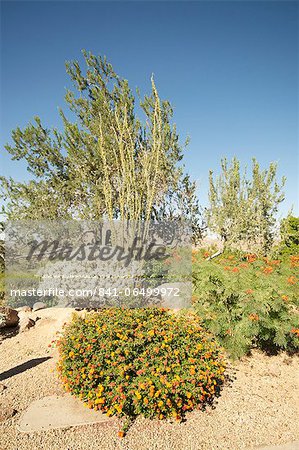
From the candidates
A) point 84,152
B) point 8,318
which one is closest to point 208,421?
point 8,318

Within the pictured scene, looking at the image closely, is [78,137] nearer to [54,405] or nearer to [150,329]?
[150,329]

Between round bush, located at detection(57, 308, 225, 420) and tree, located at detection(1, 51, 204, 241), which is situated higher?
tree, located at detection(1, 51, 204, 241)

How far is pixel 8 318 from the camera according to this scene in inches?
221

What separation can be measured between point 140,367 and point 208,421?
2.97 feet

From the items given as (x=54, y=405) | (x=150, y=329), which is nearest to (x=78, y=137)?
(x=150, y=329)

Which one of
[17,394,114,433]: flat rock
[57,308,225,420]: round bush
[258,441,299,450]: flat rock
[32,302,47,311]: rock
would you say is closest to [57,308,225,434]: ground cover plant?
[57,308,225,420]: round bush

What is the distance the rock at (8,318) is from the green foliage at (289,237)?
31.9 ft

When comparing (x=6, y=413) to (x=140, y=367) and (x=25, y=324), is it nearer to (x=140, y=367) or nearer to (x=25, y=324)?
(x=140, y=367)

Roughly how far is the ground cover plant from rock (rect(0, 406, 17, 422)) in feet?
1.94

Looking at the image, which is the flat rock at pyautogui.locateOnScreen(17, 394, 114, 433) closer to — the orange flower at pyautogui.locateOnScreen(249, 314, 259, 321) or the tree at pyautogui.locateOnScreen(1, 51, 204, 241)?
the orange flower at pyautogui.locateOnScreen(249, 314, 259, 321)

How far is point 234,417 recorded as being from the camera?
2.92 meters

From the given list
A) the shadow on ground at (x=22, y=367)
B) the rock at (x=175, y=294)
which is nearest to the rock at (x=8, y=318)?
the shadow on ground at (x=22, y=367)

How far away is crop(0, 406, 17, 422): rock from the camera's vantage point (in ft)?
A: 9.36

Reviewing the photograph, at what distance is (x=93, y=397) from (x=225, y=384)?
178 centimetres
